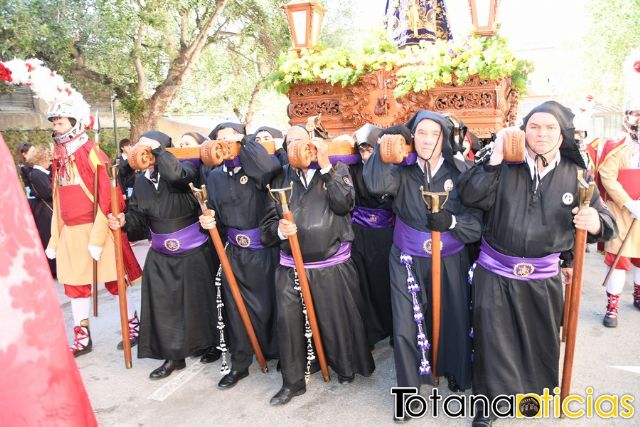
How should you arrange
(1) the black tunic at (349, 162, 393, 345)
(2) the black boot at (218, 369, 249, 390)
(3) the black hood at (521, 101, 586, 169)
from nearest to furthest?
(3) the black hood at (521, 101, 586, 169) < (2) the black boot at (218, 369, 249, 390) < (1) the black tunic at (349, 162, 393, 345)

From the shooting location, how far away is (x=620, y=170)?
4.81 m

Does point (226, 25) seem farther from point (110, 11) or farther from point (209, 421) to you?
point (209, 421)

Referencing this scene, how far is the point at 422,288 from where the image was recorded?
3.46 m

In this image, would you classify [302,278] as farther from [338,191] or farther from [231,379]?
[231,379]

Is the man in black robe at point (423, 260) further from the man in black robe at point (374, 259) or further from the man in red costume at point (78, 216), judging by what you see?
the man in red costume at point (78, 216)

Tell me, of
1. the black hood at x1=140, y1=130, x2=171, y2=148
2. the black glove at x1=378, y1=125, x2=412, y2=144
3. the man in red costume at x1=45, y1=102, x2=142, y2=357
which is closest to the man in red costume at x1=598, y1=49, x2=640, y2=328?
the black glove at x1=378, y1=125, x2=412, y2=144

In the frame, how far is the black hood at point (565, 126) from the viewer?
294cm

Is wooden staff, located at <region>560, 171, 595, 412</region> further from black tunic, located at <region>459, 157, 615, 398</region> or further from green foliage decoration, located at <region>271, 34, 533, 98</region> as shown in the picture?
green foliage decoration, located at <region>271, 34, 533, 98</region>

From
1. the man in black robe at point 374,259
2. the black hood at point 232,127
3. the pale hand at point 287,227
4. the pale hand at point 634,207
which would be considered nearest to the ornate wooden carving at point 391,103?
the pale hand at point 634,207

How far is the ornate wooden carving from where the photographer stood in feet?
17.6

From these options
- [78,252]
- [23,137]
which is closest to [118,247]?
[78,252]

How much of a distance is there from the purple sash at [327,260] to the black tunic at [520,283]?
3.29ft

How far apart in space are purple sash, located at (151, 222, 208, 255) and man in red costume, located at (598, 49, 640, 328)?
3.85m

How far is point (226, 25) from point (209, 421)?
13819 mm
